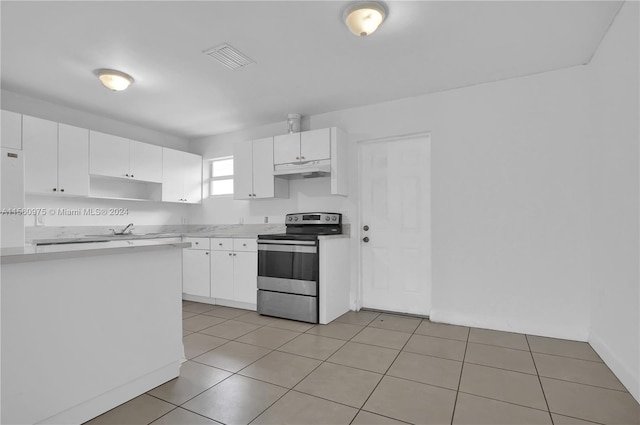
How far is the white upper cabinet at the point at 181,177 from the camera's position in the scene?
4945mm

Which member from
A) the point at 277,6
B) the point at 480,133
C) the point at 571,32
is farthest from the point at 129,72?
the point at 571,32

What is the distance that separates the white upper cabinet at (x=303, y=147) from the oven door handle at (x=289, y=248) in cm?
107

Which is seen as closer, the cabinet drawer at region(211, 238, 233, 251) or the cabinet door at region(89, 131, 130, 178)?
the cabinet door at region(89, 131, 130, 178)

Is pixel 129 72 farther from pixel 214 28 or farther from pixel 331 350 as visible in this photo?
pixel 331 350

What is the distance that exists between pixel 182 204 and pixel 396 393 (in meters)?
4.73

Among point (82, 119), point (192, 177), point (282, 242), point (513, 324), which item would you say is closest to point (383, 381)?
point (513, 324)

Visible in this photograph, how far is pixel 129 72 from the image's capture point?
10.4ft

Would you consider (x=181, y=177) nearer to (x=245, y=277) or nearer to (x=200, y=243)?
(x=200, y=243)

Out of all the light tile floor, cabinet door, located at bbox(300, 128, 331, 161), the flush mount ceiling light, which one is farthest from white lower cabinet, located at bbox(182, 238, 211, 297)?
the flush mount ceiling light

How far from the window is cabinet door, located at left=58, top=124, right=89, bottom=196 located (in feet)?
5.95

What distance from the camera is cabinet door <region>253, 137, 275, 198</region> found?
14.2ft

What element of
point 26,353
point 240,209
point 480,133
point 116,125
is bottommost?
point 26,353

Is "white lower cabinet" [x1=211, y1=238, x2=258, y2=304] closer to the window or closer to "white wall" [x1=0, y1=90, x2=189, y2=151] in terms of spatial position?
the window

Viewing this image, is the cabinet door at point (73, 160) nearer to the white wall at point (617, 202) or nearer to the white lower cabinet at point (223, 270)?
the white lower cabinet at point (223, 270)
